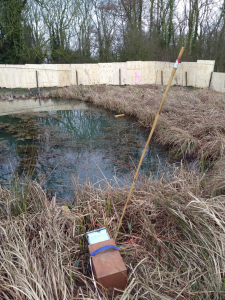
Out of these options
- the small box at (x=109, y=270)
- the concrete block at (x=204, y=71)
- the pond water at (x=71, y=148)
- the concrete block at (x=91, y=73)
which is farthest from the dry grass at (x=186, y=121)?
the concrete block at (x=91, y=73)

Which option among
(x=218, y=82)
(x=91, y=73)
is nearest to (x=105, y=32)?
(x=91, y=73)

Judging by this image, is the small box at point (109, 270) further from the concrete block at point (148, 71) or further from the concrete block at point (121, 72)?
the concrete block at point (121, 72)

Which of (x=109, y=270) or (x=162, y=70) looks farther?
(x=162, y=70)

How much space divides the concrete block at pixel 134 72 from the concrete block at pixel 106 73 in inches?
39.8

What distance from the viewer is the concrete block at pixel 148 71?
13.3 metres

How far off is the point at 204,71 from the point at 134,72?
12.0 ft

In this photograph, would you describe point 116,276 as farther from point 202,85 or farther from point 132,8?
point 132,8

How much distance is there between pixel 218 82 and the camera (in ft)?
36.0

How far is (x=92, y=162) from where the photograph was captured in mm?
4086

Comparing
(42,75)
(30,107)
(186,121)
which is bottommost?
(186,121)

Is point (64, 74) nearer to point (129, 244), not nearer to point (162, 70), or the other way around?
point (162, 70)

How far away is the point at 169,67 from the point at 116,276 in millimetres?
14233

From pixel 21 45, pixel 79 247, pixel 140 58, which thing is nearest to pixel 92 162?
pixel 79 247

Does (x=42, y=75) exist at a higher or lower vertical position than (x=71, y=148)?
higher
